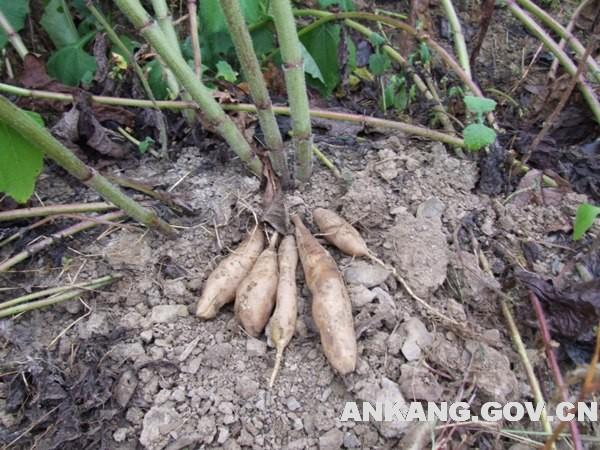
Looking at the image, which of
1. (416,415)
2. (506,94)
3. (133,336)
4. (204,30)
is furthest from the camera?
(506,94)

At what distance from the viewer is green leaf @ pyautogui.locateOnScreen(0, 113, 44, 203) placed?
103 centimetres

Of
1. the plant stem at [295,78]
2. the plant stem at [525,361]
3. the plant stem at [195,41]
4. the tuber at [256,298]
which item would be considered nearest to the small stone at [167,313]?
the tuber at [256,298]

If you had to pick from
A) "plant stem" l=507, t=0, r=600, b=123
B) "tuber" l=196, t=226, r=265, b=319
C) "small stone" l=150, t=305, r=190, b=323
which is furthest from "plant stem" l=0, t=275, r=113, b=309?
"plant stem" l=507, t=0, r=600, b=123

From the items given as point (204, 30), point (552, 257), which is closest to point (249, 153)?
point (204, 30)

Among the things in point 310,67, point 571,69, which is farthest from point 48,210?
point 571,69

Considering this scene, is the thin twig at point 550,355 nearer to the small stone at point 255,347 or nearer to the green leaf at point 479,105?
the green leaf at point 479,105

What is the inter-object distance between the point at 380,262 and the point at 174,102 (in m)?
0.72

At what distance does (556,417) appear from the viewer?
1042 mm

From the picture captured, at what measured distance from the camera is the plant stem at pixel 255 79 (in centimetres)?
106

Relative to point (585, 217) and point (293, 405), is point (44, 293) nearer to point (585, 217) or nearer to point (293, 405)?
point (293, 405)

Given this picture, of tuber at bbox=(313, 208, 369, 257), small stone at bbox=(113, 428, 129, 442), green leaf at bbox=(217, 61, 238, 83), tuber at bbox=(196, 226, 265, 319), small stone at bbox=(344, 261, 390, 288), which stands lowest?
small stone at bbox=(113, 428, 129, 442)

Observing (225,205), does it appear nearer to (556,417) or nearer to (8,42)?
(556,417)

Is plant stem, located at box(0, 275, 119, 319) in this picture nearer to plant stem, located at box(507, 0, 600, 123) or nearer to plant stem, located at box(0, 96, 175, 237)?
plant stem, located at box(0, 96, 175, 237)

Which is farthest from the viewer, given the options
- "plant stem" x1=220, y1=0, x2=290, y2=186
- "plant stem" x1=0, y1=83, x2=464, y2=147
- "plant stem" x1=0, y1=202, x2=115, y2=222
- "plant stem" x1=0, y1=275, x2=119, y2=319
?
"plant stem" x1=0, y1=83, x2=464, y2=147
